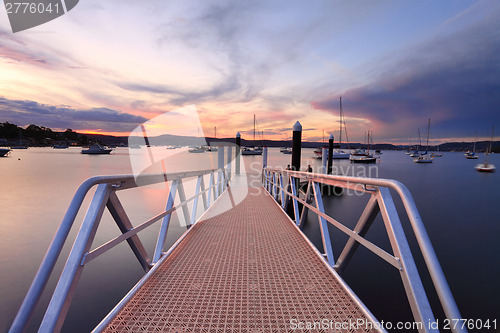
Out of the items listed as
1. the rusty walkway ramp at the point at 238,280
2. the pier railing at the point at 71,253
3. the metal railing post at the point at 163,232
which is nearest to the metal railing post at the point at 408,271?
the rusty walkway ramp at the point at 238,280

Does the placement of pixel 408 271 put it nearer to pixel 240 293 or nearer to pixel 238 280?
pixel 240 293

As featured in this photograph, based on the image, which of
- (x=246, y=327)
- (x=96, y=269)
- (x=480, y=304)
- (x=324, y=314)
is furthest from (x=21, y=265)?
(x=480, y=304)

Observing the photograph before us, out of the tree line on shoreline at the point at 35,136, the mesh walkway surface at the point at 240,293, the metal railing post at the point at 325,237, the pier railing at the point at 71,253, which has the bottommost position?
the mesh walkway surface at the point at 240,293

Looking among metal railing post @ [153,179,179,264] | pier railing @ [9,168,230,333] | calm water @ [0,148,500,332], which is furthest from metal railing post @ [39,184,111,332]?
calm water @ [0,148,500,332]

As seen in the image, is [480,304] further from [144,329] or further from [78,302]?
[78,302]

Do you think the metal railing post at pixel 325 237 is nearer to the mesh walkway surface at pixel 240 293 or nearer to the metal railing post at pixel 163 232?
the mesh walkway surface at pixel 240 293

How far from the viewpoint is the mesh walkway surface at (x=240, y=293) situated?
1.66m

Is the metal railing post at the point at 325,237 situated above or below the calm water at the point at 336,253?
above

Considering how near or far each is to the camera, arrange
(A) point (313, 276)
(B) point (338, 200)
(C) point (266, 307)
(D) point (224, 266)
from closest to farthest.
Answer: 1. (C) point (266, 307)
2. (A) point (313, 276)
3. (D) point (224, 266)
4. (B) point (338, 200)

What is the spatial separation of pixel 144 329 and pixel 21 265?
7804 mm

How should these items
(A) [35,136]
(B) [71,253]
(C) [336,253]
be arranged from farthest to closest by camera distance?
(A) [35,136]
(C) [336,253]
(B) [71,253]

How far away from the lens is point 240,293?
6.75 feet

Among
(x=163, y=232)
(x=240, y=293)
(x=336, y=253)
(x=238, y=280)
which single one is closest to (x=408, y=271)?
(x=240, y=293)

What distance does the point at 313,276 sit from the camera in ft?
7.61
